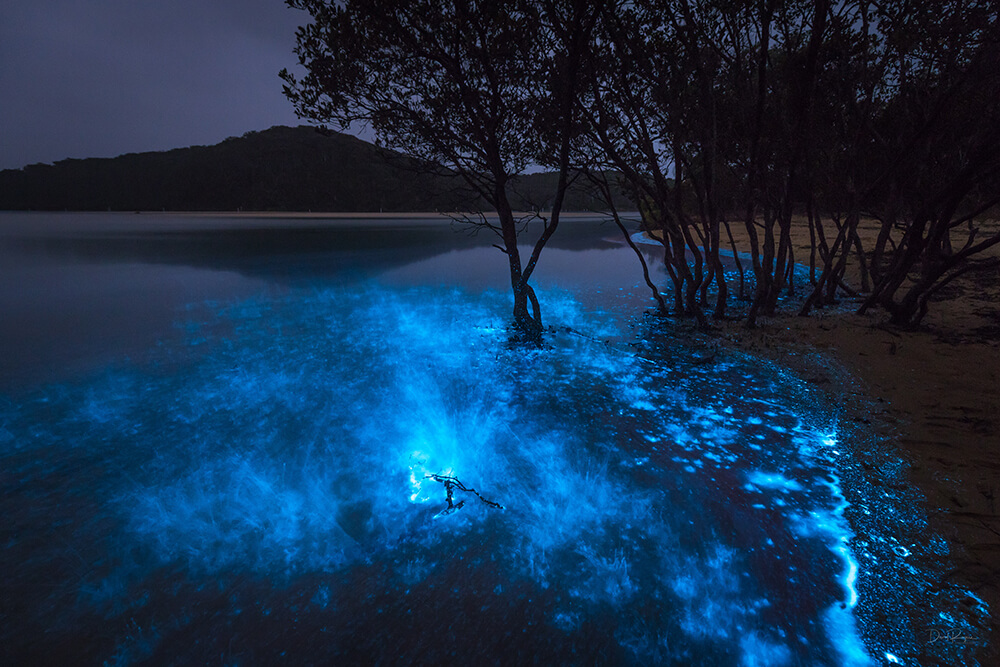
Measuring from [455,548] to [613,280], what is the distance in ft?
73.9

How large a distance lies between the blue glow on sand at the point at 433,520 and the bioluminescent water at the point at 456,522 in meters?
0.03

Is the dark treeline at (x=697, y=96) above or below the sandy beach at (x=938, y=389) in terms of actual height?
above

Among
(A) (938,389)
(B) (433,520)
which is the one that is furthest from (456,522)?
(A) (938,389)

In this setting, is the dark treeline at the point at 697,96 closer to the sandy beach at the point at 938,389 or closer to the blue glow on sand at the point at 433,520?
the sandy beach at the point at 938,389

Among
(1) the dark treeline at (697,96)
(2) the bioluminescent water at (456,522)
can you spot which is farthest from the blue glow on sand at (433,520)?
(1) the dark treeline at (697,96)

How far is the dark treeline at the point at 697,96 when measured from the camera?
9.68 meters

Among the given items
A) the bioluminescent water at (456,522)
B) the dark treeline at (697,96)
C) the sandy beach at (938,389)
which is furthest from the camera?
the dark treeline at (697,96)

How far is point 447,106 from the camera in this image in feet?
39.0

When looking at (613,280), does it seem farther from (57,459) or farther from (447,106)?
(57,459)

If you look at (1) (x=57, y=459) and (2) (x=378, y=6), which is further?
(2) (x=378, y=6)

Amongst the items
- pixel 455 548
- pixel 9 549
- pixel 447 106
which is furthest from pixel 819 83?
pixel 9 549

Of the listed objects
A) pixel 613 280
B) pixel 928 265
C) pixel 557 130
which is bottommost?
pixel 613 280

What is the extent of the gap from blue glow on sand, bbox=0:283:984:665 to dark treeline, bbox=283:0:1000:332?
581 cm

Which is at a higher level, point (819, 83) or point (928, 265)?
point (819, 83)
